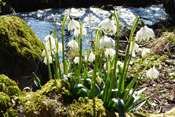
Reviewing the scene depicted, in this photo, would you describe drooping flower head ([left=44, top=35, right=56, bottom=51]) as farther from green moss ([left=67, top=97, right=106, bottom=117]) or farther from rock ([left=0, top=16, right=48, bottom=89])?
rock ([left=0, top=16, right=48, bottom=89])

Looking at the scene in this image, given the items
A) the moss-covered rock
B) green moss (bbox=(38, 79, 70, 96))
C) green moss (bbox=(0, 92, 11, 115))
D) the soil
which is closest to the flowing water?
the soil

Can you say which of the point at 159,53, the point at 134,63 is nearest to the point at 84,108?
the point at 134,63

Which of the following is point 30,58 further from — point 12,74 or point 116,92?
point 116,92

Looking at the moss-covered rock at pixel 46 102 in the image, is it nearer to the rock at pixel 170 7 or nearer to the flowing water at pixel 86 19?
the flowing water at pixel 86 19

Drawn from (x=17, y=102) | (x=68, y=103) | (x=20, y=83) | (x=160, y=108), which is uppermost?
(x=17, y=102)

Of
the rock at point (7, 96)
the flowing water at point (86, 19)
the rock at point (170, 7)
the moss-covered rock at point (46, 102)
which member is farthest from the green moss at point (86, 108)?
the rock at point (170, 7)

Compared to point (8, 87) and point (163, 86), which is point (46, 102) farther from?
point (163, 86)

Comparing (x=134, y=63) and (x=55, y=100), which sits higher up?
(x=55, y=100)
